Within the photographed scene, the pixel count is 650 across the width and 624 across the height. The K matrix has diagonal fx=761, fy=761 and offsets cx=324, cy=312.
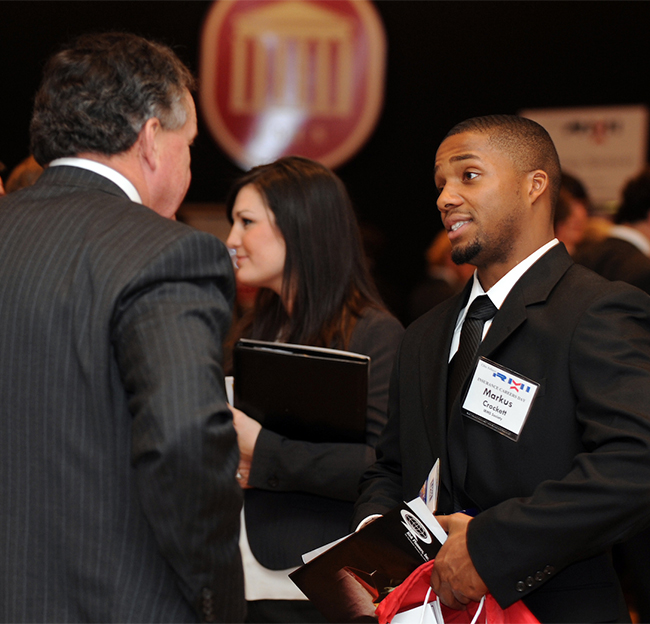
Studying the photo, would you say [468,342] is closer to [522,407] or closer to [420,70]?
[522,407]

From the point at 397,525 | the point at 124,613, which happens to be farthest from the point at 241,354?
the point at 124,613

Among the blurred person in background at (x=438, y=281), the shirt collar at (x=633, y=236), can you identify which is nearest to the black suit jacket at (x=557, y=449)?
the shirt collar at (x=633, y=236)

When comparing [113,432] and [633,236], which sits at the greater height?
[113,432]

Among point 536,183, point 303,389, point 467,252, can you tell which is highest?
point 536,183

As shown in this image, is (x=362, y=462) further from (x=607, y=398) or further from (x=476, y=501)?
(x=607, y=398)

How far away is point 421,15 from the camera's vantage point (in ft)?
18.6

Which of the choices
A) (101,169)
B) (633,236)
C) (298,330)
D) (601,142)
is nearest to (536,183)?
(298,330)

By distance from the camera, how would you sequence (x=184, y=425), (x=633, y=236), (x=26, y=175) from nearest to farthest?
(x=184, y=425) → (x=26, y=175) → (x=633, y=236)

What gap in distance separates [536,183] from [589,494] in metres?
0.72

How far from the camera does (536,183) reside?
1724 millimetres

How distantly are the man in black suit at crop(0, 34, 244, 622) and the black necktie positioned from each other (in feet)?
1.85

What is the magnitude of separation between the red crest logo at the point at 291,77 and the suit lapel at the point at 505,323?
14.2ft

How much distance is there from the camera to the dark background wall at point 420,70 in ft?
18.2

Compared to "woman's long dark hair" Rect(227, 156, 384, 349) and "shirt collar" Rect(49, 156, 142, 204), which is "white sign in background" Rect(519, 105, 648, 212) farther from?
"shirt collar" Rect(49, 156, 142, 204)
